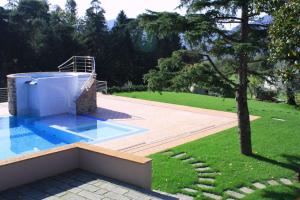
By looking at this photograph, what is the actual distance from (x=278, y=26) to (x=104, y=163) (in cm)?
419

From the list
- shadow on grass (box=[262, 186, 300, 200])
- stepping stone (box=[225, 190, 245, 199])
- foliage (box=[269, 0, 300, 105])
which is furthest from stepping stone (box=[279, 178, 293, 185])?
foliage (box=[269, 0, 300, 105])

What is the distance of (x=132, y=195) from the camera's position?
6.50m

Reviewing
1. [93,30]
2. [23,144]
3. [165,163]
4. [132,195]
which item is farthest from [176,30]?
[93,30]

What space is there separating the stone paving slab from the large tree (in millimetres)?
3900

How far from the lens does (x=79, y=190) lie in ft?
21.7

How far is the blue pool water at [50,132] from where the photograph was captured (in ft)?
46.0

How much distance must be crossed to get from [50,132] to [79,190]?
9.68 meters

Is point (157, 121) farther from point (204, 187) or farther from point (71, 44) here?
point (71, 44)

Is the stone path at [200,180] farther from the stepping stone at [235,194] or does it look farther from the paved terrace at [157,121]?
the paved terrace at [157,121]

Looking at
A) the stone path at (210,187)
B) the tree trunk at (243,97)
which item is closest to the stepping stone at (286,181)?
the stone path at (210,187)

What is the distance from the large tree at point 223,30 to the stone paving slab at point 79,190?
3.90 m

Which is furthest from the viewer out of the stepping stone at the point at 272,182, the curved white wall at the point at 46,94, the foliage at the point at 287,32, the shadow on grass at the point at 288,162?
the curved white wall at the point at 46,94

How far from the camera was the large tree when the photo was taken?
9.00 metres

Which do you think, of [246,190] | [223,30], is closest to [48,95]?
[223,30]
